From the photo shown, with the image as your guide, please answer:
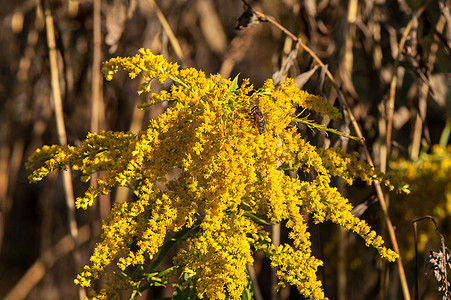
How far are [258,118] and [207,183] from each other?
16 centimetres

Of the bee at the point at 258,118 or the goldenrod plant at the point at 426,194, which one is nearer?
the bee at the point at 258,118

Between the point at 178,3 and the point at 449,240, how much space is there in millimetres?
1410

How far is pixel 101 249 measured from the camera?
88 cm

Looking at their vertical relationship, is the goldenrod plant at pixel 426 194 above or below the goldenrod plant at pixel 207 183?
below

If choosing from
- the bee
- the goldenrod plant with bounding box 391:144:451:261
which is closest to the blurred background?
the goldenrod plant with bounding box 391:144:451:261

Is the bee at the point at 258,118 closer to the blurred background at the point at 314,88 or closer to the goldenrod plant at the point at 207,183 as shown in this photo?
the goldenrod plant at the point at 207,183

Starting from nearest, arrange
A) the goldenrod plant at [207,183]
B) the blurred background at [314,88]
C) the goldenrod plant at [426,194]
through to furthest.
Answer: the goldenrod plant at [207,183] → the blurred background at [314,88] → the goldenrod plant at [426,194]

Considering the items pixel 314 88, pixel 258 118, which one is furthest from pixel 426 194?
pixel 258 118

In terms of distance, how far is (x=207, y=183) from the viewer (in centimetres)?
89

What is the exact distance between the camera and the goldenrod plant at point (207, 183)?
0.88 metres

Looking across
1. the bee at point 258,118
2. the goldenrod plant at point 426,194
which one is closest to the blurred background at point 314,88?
the goldenrod plant at point 426,194

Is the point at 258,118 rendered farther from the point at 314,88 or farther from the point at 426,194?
the point at 426,194

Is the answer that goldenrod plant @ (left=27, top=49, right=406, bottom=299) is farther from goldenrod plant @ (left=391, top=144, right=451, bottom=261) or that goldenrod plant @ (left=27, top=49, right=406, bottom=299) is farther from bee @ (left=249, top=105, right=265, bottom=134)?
goldenrod plant @ (left=391, top=144, right=451, bottom=261)

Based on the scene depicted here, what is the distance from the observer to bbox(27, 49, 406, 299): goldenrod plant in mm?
879
